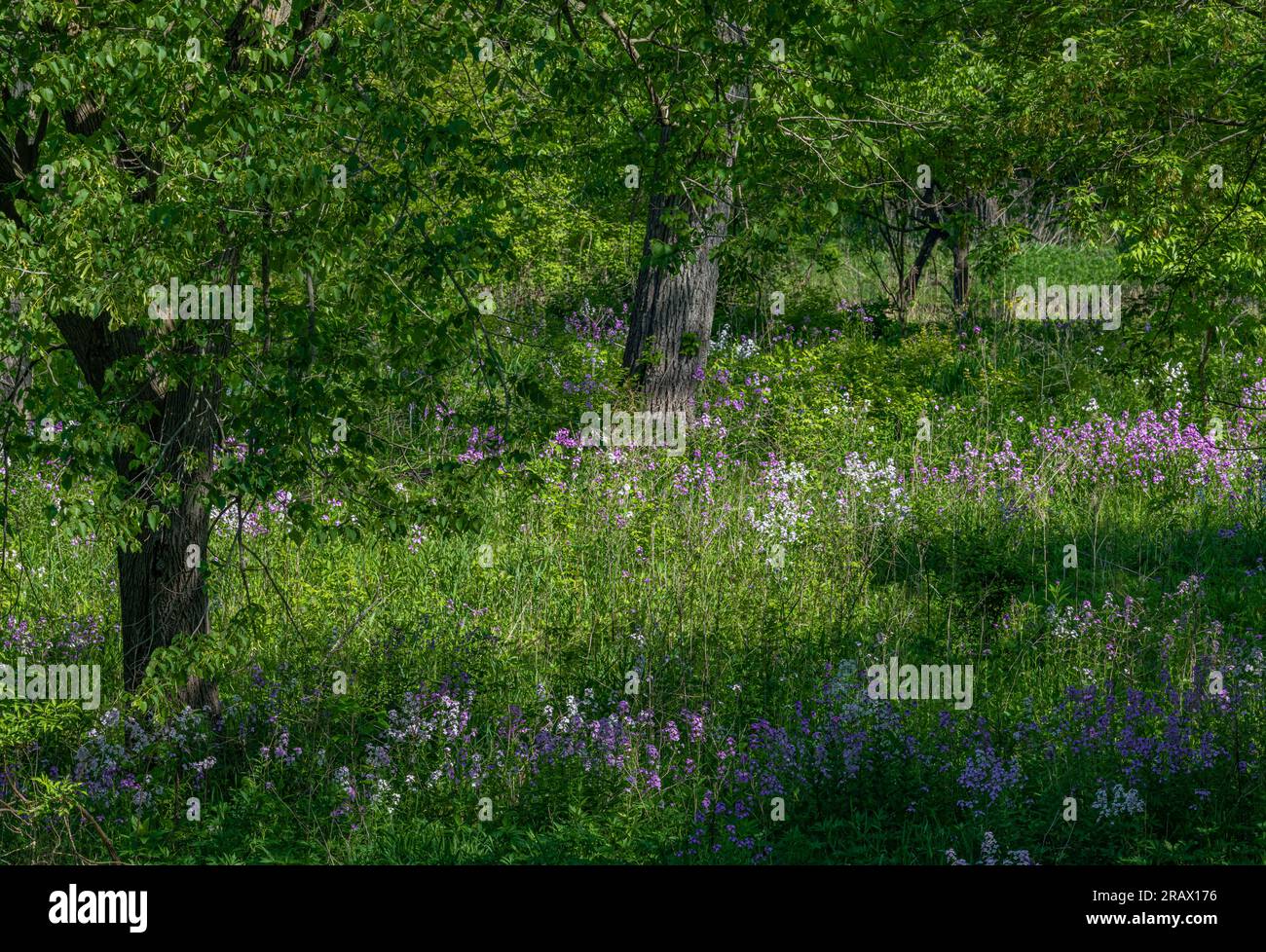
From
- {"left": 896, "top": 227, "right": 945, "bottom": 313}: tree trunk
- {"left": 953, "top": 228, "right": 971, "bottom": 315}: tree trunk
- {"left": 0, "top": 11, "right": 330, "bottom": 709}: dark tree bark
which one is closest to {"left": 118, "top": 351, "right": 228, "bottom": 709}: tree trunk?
{"left": 0, "top": 11, "right": 330, "bottom": 709}: dark tree bark

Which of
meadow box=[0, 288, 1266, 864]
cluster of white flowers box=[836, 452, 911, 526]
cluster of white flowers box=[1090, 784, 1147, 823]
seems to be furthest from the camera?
cluster of white flowers box=[836, 452, 911, 526]

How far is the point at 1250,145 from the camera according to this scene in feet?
25.4

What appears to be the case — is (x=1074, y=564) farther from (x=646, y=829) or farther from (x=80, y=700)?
(x=80, y=700)

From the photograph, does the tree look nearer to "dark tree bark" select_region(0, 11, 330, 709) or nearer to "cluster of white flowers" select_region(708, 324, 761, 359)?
"dark tree bark" select_region(0, 11, 330, 709)

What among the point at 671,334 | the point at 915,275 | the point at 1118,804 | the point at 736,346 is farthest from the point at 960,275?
the point at 1118,804

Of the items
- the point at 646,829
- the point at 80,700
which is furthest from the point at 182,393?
the point at 646,829

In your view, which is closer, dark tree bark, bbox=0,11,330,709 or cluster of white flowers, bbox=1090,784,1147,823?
dark tree bark, bbox=0,11,330,709

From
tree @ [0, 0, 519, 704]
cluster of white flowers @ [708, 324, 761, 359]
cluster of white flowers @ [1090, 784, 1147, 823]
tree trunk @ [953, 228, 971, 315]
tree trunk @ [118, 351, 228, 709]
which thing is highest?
tree trunk @ [953, 228, 971, 315]

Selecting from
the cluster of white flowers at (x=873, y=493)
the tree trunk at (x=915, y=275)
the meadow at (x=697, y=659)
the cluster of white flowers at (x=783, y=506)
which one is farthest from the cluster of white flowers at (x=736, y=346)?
the cluster of white flowers at (x=873, y=493)

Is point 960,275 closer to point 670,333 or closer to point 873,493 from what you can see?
point 670,333

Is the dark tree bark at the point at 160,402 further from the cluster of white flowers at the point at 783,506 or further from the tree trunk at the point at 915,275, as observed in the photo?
the tree trunk at the point at 915,275

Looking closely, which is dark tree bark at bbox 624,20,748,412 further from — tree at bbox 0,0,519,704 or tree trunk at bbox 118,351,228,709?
tree at bbox 0,0,519,704

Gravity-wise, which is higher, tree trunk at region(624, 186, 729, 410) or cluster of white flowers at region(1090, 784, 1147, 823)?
tree trunk at region(624, 186, 729, 410)

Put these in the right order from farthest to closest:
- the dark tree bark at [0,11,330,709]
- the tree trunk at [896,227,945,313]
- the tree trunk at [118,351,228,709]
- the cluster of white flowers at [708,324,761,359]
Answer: the tree trunk at [896,227,945,313]
the cluster of white flowers at [708,324,761,359]
the tree trunk at [118,351,228,709]
the dark tree bark at [0,11,330,709]
